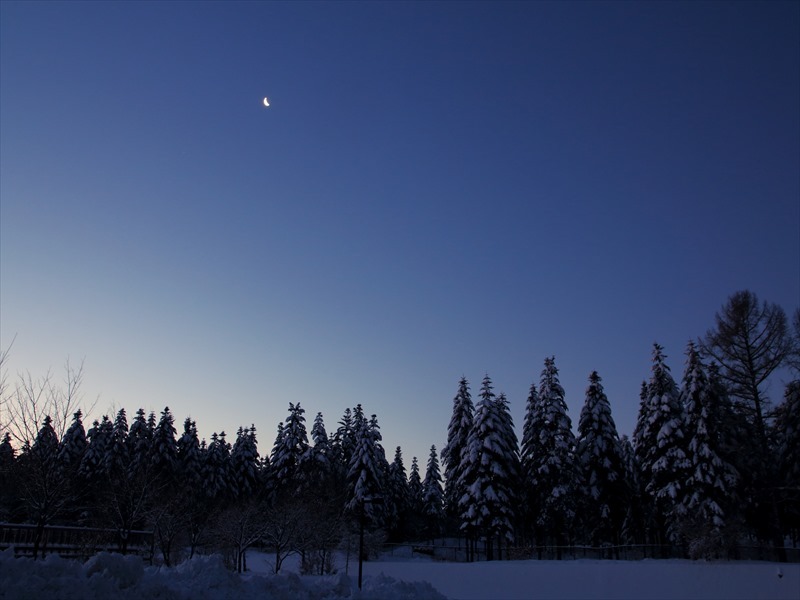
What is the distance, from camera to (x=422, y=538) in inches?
2982

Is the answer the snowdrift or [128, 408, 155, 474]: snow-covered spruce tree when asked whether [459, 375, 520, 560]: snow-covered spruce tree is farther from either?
[128, 408, 155, 474]: snow-covered spruce tree

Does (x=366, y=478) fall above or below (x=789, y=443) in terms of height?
below

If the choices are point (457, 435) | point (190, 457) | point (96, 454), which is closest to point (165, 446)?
point (190, 457)

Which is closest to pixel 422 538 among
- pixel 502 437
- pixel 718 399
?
pixel 502 437

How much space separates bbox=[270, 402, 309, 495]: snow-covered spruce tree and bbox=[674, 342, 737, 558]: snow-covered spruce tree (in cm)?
3315

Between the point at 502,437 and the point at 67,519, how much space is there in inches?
1722

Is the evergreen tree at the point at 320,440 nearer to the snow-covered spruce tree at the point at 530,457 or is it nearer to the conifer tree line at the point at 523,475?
the conifer tree line at the point at 523,475

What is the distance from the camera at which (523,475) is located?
145ft

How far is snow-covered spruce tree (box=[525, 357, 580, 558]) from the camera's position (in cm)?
4072

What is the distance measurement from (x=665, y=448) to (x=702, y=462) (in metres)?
2.92

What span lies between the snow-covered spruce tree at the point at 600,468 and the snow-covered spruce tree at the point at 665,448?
6.60ft

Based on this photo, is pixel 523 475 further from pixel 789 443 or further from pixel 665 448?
pixel 789 443

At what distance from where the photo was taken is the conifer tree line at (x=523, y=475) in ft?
102

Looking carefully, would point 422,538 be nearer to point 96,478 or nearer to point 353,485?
point 353,485
